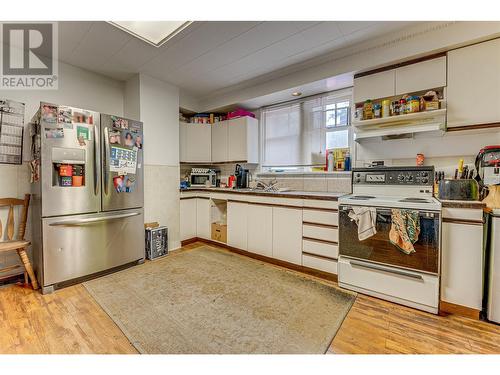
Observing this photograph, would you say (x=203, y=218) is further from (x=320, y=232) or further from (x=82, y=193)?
(x=320, y=232)

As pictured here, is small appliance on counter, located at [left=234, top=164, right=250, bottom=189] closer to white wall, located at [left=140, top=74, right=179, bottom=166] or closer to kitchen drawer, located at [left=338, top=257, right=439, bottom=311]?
white wall, located at [left=140, top=74, right=179, bottom=166]

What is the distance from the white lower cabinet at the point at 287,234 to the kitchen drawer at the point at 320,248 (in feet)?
0.23

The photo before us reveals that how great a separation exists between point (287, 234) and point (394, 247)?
108 centimetres

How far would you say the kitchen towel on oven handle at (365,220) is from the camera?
6.36 feet

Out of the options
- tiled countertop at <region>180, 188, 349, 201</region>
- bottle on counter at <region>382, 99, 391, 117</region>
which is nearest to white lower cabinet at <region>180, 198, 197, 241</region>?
tiled countertop at <region>180, 188, 349, 201</region>

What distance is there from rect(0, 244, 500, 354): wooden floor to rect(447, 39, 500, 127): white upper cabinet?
1.65 meters

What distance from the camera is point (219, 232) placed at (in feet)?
11.2

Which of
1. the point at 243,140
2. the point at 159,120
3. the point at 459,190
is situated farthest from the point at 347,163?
the point at 159,120

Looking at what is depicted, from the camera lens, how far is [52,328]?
1.58 m

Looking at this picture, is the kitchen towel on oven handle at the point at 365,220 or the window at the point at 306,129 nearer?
the kitchen towel on oven handle at the point at 365,220

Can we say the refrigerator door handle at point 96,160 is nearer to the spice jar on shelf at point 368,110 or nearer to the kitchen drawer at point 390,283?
the kitchen drawer at point 390,283

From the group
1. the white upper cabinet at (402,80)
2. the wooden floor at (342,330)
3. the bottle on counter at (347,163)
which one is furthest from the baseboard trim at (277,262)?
the white upper cabinet at (402,80)

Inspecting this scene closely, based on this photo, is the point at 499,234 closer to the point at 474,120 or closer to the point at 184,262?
the point at 474,120

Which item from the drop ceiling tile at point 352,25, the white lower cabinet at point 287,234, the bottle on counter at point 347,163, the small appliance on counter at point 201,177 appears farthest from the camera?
the small appliance on counter at point 201,177
